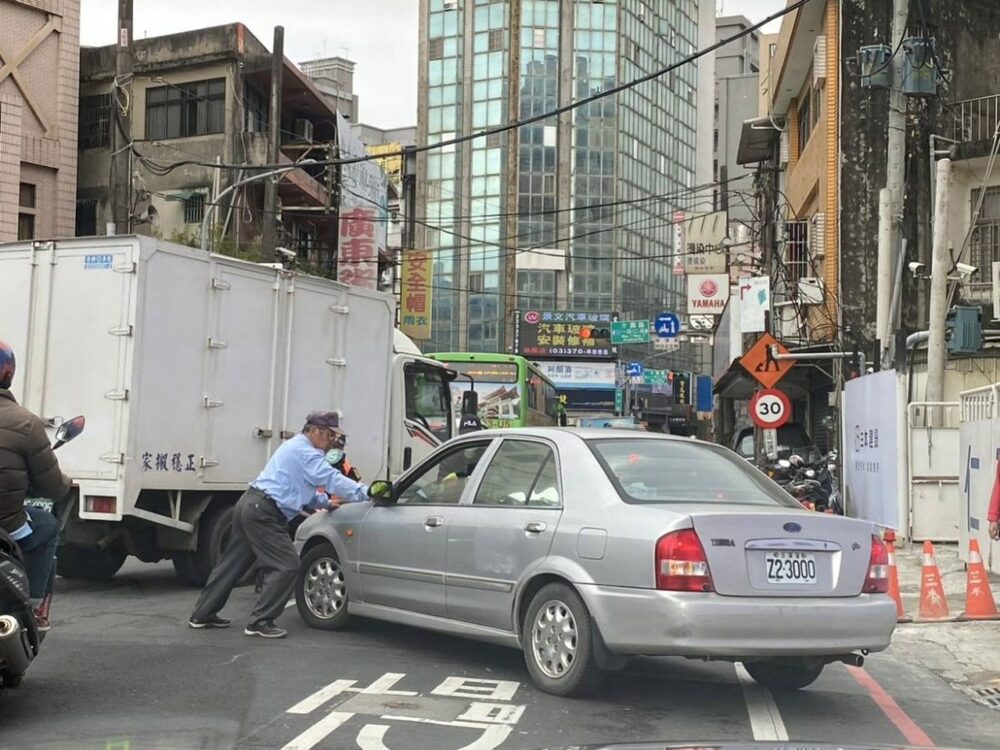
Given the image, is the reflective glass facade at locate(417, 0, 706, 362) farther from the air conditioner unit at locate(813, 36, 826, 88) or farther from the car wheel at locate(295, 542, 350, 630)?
the car wheel at locate(295, 542, 350, 630)

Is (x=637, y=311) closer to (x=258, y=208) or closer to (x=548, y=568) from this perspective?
(x=258, y=208)

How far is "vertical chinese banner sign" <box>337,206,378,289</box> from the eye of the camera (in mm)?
33375

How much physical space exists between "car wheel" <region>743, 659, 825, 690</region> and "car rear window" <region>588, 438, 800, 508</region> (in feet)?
3.24

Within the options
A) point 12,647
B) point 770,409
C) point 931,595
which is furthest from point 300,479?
point 770,409

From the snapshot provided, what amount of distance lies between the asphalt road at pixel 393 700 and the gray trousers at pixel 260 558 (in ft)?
0.89

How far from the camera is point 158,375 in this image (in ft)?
33.8

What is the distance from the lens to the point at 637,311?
8075cm

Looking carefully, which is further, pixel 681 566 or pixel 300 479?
pixel 300 479

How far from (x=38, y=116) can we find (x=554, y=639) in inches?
886

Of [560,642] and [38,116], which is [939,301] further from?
[38,116]

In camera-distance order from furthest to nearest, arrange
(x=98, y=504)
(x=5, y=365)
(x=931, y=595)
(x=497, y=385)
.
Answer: (x=497, y=385) → (x=931, y=595) → (x=98, y=504) → (x=5, y=365)

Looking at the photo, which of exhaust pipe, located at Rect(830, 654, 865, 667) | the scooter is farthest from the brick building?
exhaust pipe, located at Rect(830, 654, 865, 667)

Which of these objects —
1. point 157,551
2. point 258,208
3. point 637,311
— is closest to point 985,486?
point 157,551

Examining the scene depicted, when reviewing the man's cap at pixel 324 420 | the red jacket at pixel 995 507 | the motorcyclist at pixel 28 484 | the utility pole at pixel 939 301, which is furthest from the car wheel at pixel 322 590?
the utility pole at pixel 939 301
